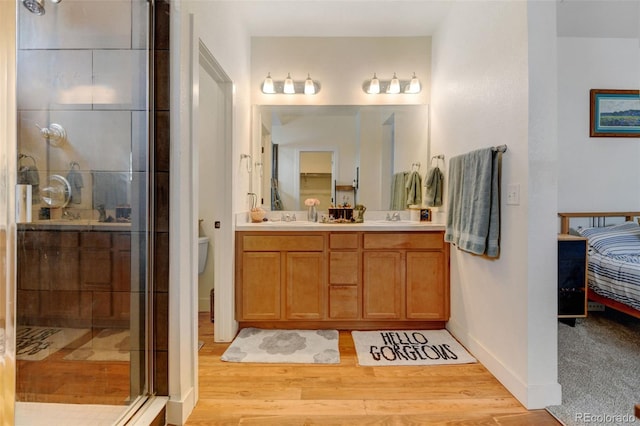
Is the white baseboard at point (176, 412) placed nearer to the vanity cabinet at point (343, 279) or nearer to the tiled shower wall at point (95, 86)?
the tiled shower wall at point (95, 86)

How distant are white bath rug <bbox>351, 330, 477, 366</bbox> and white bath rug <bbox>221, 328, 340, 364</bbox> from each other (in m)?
0.21

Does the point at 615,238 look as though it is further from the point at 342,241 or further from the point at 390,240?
the point at 342,241

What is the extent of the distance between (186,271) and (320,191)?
1.76 metres

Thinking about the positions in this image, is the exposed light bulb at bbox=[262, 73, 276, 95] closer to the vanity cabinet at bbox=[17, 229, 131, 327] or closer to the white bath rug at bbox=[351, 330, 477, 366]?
the vanity cabinet at bbox=[17, 229, 131, 327]

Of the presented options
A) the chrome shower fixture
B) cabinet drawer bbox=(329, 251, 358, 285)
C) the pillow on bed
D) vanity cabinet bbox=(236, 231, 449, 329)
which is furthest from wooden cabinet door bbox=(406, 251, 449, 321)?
the chrome shower fixture

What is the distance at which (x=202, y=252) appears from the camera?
2.90 metres

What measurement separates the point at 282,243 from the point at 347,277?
1.96 ft

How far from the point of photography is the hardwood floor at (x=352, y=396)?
151 cm

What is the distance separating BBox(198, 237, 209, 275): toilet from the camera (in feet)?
9.41

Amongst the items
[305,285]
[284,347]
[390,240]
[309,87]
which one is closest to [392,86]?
[309,87]

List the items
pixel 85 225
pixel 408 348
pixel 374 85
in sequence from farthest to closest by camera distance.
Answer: pixel 374 85, pixel 408 348, pixel 85 225

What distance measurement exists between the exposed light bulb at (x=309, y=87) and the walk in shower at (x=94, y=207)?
1.70 m

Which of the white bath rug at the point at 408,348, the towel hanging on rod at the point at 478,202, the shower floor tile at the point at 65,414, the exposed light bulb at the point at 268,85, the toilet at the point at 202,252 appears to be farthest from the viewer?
the exposed light bulb at the point at 268,85

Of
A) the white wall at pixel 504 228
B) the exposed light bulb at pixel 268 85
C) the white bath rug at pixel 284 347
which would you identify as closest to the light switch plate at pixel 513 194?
the white wall at pixel 504 228
